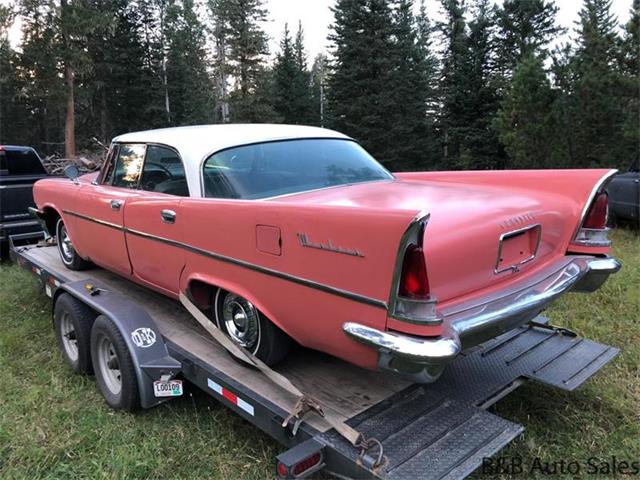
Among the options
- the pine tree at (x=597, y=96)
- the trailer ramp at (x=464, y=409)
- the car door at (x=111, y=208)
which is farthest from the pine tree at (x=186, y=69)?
the trailer ramp at (x=464, y=409)

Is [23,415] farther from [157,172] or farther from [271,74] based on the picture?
[271,74]

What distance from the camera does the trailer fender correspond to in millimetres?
2852

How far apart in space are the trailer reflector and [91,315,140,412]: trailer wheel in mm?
535

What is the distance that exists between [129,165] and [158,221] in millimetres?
1049

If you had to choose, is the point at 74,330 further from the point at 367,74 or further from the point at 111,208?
the point at 367,74

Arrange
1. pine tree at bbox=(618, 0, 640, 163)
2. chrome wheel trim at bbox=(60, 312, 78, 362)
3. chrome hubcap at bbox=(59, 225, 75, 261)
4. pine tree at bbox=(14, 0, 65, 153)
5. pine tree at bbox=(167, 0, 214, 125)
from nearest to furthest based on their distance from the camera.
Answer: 1. chrome wheel trim at bbox=(60, 312, 78, 362)
2. chrome hubcap at bbox=(59, 225, 75, 261)
3. pine tree at bbox=(618, 0, 640, 163)
4. pine tree at bbox=(14, 0, 65, 153)
5. pine tree at bbox=(167, 0, 214, 125)

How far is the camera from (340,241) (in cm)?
210

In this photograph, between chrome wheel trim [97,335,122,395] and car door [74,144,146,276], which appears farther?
car door [74,144,146,276]

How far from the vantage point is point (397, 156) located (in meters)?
27.9

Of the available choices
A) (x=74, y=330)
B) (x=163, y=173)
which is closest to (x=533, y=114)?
(x=163, y=173)

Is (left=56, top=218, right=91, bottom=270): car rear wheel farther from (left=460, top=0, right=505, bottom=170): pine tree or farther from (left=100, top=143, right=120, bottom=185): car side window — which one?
(left=460, top=0, right=505, bottom=170): pine tree

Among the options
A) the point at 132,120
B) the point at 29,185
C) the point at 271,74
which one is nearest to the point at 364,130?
the point at 271,74

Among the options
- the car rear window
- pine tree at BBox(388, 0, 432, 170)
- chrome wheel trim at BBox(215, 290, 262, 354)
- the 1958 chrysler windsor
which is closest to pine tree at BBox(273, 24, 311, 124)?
pine tree at BBox(388, 0, 432, 170)

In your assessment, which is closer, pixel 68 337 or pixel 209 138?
pixel 209 138
